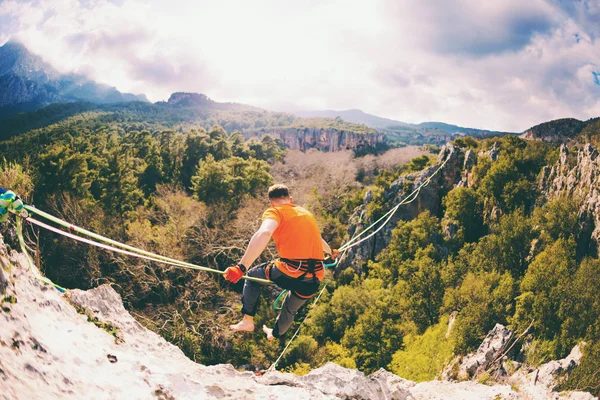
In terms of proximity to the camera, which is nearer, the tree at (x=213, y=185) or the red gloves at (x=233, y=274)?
the red gloves at (x=233, y=274)

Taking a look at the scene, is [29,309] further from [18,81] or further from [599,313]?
[18,81]

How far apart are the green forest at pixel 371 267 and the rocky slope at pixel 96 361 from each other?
503 inches

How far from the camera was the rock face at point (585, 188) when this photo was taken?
25.4 metres

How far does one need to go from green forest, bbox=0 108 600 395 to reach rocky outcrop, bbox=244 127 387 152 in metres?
97.2

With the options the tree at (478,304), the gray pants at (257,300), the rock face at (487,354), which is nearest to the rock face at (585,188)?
the tree at (478,304)

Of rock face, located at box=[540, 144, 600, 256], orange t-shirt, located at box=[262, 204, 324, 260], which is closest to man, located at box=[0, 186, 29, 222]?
orange t-shirt, located at box=[262, 204, 324, 260]

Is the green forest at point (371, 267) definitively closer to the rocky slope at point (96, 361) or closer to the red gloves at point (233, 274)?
the rocky slope at point (96, 361)

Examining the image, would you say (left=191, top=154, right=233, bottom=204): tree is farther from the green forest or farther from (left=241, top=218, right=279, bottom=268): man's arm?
(left=241, top=218, right=279, bottom=268): man's arm

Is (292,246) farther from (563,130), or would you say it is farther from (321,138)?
(321,138)

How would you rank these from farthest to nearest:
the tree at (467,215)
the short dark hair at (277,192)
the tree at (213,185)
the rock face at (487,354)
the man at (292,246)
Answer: the tree at (213,185) < the tree at (467,215) < the rock face at (487,354) < the short dark hair at (277,192) < the man at (292,246)

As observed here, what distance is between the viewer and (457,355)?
22.0m

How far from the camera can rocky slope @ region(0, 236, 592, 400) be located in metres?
2.85

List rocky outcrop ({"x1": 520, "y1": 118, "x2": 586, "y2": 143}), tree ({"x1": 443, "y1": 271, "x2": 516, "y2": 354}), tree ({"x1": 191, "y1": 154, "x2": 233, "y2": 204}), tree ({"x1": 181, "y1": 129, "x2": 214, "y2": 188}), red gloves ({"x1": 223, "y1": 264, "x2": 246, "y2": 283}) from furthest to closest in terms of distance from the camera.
Result: tree ({"x1": 181, "y1": 129, "x2": 214, "y2": 188}) < rocky outcrop ({"x1": 520, "y1": 118, "x2": 586, "y2": 143}) < tree ({"x1": 191, "y1": 154, "x2": 233, "y2": 204}) < tree ({"x1": 443, "y1": 271, "x2": 516, "y2": 354}) < red gloves ({"x1": 223, "y1": 264, "x2": 246, "y2": 283})

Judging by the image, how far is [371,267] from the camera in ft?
121
